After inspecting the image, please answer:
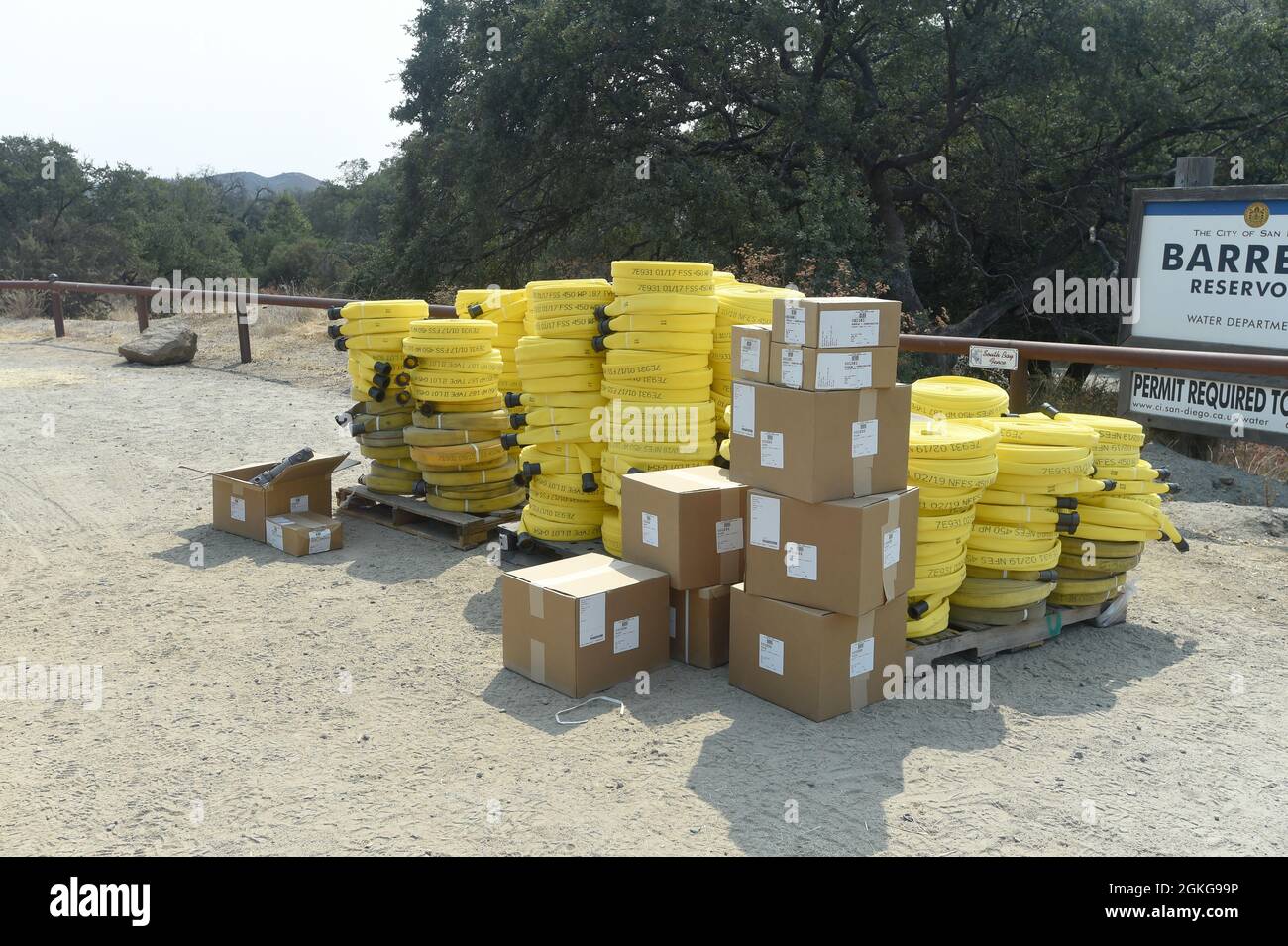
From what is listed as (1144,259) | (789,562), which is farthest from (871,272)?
(789,562)

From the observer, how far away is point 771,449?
4602mm

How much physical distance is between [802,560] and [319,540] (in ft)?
12.0

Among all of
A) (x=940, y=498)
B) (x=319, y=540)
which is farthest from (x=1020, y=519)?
(x=319, y=540)

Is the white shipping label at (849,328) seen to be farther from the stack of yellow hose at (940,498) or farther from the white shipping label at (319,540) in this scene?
the white shipping label at (319,540)

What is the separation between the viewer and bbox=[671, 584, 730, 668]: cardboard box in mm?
5105

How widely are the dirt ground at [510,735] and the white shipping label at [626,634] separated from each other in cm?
20

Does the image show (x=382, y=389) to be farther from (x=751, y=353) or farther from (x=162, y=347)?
(x=162, y=347)

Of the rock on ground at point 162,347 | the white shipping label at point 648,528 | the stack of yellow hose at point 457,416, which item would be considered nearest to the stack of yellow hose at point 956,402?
the white shipping label at point 648,528

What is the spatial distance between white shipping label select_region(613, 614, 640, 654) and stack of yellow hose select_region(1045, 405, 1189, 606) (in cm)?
226

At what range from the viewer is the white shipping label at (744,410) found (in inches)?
185

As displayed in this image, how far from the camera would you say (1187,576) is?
21.1 ft

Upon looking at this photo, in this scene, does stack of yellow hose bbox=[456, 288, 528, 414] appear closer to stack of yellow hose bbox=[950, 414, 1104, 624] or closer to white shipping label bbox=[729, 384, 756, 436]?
white shipping label bbox=[729, 384, 756, 436]

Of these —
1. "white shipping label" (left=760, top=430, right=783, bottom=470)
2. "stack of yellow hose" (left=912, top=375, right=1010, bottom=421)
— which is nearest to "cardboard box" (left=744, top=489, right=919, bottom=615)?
"white shipping label" (left=760, top=430, right=783, bottom=470)

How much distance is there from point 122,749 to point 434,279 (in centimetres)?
1560
